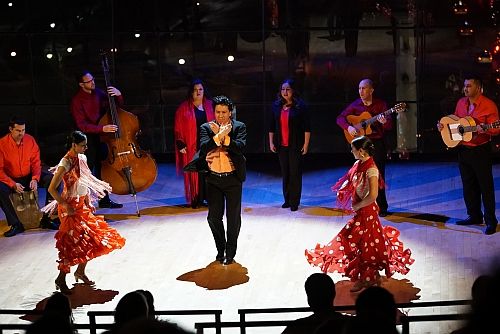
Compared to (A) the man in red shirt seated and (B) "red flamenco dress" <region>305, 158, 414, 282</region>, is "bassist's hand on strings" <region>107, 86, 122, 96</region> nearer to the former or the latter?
(A) the man in red shirt seated

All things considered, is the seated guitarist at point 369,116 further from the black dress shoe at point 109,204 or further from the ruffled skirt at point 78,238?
the ruffled skirt at point 78,238

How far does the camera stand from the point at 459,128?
9.79m

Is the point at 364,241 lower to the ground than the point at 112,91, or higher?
lower

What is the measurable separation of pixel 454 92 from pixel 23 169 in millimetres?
6214

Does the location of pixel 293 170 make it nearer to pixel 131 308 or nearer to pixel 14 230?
pixel 14 230

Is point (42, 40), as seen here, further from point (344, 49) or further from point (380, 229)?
point (380, 229)

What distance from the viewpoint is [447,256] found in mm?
9086

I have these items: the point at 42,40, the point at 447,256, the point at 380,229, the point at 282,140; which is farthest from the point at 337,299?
the point at 42,40

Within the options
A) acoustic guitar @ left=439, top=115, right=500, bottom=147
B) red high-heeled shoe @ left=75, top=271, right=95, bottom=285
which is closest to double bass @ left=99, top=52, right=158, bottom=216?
red high-heeled shoe @ left=75, top=271, right=95, bottom=285

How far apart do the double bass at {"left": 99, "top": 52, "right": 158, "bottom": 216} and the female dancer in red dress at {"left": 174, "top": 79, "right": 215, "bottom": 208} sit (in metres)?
0.45

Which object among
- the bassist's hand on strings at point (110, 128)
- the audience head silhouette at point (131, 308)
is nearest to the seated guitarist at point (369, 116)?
the bassist's hand on strings at point (110, 128)

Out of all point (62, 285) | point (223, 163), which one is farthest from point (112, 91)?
point (62, 285)

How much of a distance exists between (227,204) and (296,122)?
2233 millimetres

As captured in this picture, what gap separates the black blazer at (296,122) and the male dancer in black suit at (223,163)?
203 cm
